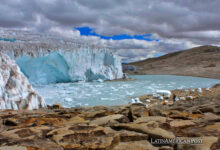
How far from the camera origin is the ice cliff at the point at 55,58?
16562mm

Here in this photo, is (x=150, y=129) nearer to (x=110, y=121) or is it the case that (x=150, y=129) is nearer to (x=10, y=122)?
(x=110, y=121)

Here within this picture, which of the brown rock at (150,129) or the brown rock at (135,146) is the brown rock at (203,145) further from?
the brown rock at (135,146)

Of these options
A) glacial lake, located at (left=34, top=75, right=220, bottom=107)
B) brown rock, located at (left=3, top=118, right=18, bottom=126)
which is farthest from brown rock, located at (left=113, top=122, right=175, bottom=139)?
glacial lake, located at (left=34, top=75, right=220, bottom=107)

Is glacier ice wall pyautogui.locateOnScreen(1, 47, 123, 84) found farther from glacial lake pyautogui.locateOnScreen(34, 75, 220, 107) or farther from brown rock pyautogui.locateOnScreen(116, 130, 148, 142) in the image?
brown rock pyautogui.locateOnScreen(116, 130, 148, 142)

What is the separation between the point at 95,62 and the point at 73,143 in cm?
2056

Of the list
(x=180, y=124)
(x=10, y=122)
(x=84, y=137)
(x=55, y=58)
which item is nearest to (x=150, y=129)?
(x=180, y=124)

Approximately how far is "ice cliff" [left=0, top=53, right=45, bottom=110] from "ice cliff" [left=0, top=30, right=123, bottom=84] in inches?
417

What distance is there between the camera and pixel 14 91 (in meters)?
6.34

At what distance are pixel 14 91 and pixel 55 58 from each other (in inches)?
512

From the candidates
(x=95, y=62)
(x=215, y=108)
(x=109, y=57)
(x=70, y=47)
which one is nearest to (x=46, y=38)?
(x=70, y=47)

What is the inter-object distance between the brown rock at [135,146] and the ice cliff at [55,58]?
55.2 feet

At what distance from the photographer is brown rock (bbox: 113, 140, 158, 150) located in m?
1.88

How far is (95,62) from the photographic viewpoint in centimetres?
2233

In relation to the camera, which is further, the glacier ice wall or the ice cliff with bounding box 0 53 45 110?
the glacier ice wall
